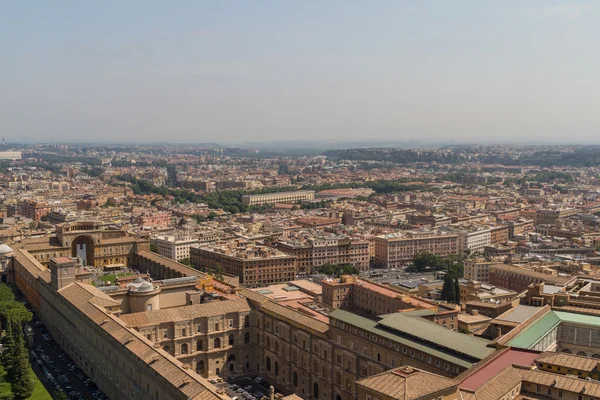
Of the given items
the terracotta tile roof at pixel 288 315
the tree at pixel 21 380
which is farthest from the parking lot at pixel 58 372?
Result: the terracotta tile roof at pixel 288 315

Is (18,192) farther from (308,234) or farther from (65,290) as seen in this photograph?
(65,290)

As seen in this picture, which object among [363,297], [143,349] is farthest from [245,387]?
[363,297]

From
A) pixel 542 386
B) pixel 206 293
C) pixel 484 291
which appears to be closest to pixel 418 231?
pixel 484 291

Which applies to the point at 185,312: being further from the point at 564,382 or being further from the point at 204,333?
the point at 564,382

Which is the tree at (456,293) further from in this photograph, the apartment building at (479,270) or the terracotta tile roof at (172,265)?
the terracotta tile roof at (172,265)

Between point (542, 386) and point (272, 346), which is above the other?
point (542, 386)

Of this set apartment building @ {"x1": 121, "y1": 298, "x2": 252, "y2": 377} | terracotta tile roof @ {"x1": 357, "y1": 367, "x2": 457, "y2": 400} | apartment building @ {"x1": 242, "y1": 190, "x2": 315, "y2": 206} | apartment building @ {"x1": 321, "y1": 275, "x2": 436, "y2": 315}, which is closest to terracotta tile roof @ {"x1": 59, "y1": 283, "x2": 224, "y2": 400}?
apartment building @ {"x1": 121, "y1": 298, "x2": 252, "y2": 377}

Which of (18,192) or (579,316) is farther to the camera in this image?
(18,192)
